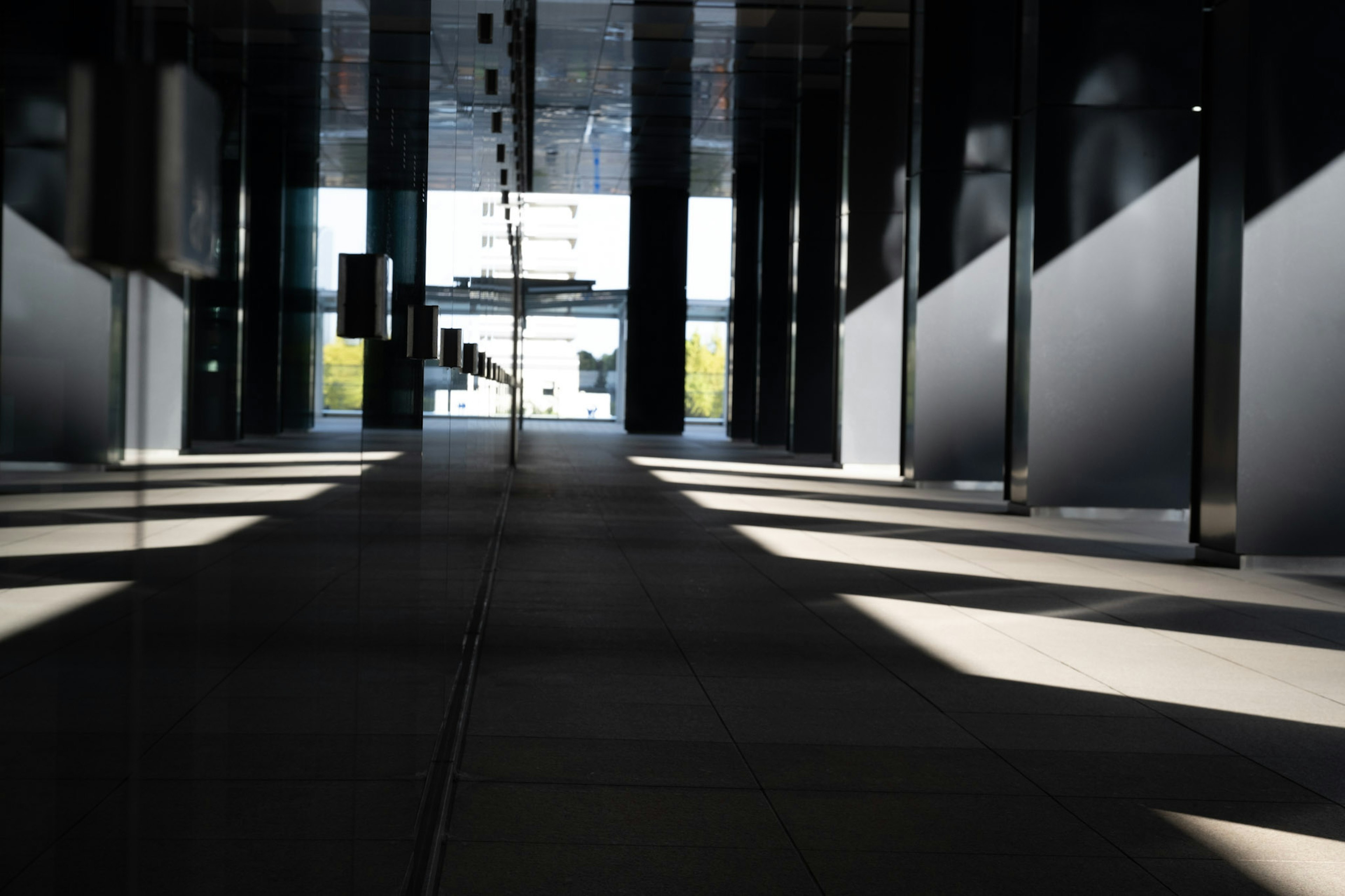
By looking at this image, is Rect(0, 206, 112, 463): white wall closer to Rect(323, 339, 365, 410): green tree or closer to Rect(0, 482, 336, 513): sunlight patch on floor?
Rect(0, 482, 336, 513): sunlight patch on floor

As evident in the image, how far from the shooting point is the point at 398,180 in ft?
9.15

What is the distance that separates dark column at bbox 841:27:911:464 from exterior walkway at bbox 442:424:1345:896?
12042 millimetres

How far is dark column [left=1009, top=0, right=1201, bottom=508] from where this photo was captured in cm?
1375

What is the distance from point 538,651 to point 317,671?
4367mm

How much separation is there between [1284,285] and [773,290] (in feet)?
72.1

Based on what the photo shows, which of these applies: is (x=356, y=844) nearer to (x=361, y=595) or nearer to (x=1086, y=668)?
(x=361, y=595)

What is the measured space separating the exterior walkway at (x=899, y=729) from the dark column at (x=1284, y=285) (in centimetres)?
65

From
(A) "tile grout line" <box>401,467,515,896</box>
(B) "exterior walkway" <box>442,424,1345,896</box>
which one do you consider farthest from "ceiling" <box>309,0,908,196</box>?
(B) "exterior walkway" <box>442,424,1345,896</box>

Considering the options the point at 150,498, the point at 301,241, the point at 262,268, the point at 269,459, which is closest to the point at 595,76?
the point at 301,241

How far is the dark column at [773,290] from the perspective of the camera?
31.4 m

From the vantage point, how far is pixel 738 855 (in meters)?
3.46

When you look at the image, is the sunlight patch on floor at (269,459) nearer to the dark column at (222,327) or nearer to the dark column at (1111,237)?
the dark column at (222,327)

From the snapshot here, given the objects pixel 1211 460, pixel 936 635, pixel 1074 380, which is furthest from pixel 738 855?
pixel 1074 380

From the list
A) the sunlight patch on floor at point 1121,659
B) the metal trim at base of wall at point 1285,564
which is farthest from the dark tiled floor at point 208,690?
the metal trim at base of wall at point 1285,564
